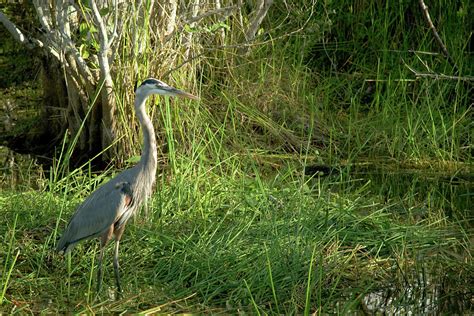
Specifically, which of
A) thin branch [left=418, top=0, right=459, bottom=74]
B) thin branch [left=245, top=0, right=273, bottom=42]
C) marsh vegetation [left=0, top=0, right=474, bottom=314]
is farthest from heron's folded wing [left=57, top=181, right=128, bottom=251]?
thin branch [left=418, top=0, right=459, bottom=74]

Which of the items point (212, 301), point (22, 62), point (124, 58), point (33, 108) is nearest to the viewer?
point (212, 301)

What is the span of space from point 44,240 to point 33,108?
3.75 m

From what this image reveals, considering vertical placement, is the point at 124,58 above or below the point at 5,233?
above

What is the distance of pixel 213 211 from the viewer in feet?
18.7

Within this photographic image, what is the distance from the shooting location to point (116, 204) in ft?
16.0

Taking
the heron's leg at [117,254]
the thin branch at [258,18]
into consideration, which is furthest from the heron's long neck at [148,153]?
the thin branch at [258,18]

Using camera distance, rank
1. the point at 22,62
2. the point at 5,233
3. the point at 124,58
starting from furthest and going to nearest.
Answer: the point at 22,62, the point at 124,58, the point at 5,233

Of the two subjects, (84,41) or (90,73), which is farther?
(90,73)

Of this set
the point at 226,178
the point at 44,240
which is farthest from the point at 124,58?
the point at 44,240

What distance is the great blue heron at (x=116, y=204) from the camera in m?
4.78

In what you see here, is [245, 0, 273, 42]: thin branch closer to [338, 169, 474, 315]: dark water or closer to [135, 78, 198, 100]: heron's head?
[338, 169, 474, 315]: dark water

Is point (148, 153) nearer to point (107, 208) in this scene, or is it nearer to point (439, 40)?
point (107, 208)

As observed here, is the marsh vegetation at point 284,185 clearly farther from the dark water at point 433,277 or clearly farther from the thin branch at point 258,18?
the thin branch at point 258,18

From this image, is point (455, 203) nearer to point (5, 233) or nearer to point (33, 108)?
point (5, 233)
